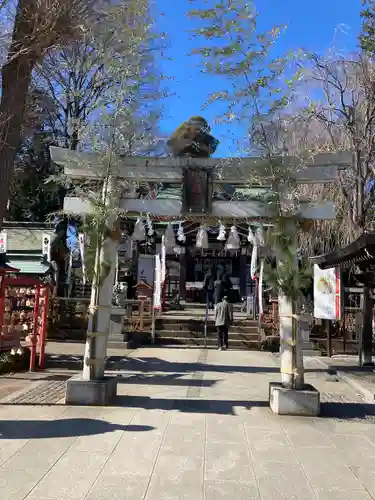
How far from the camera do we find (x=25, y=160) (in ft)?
75.6

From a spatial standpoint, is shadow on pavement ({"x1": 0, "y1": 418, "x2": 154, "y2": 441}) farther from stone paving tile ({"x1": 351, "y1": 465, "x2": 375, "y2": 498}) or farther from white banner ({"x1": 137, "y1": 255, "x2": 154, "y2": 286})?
white banner ({"x1": 137, "y1": 255, "x2": 154, "y2": 286})

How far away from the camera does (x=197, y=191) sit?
834 centimetres

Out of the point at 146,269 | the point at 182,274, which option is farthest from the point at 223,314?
the point at 182,274

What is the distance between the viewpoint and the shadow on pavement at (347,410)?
7.16 meters

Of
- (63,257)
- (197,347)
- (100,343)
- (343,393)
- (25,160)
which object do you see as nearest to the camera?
(100,343)

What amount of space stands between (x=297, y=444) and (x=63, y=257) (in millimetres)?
15079

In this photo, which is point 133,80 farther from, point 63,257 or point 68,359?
point 63,257

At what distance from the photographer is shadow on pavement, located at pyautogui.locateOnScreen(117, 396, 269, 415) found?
7.27 metres

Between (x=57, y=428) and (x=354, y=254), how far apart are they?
706 cm

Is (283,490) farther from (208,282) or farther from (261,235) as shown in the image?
(208,282)

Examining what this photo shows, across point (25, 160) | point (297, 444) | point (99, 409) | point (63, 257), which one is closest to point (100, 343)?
point (99, 409)

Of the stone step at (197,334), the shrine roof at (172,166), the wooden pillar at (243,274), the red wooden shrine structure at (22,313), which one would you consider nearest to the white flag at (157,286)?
the stone step at (197,334)

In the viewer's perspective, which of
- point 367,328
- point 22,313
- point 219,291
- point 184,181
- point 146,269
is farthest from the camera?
point 146,269

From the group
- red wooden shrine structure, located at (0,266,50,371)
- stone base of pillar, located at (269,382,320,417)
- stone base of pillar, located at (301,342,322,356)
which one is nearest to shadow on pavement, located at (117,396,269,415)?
stone base of pillar, located at (269,382,320,417)
